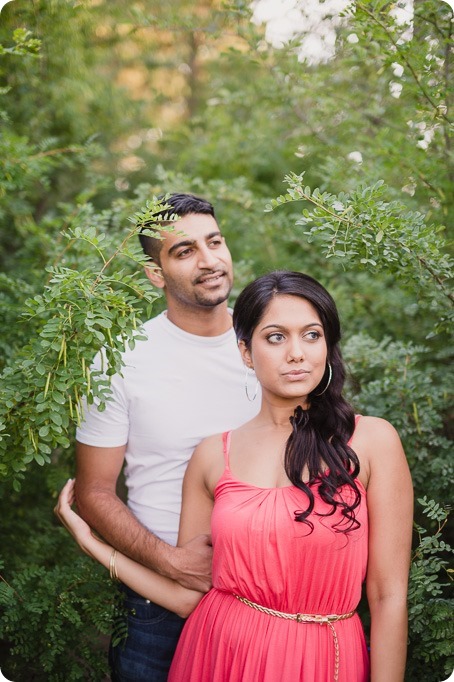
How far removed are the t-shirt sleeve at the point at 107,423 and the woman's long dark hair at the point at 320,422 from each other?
0.63m

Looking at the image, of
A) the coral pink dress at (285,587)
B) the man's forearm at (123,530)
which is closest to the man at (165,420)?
the man's forearm at (123,530)

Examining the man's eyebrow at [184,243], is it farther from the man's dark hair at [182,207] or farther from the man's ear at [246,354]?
the man's ear at [246,354]

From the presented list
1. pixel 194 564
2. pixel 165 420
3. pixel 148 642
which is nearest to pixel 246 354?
pixel 165 420

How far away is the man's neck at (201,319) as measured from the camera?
3045mm

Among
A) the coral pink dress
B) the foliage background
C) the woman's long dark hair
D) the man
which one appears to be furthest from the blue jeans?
the woman's long dark hair

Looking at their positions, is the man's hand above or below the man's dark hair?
below

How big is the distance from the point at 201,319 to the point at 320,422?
0.89 metres

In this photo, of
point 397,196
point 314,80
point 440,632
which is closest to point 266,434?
point 440,632

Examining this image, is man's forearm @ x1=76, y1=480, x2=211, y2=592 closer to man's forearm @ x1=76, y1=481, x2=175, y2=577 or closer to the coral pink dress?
man's forearm @ x1=76, y1=481, x2=175, y2=577

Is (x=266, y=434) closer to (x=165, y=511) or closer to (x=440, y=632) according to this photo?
(x=165, y=511)

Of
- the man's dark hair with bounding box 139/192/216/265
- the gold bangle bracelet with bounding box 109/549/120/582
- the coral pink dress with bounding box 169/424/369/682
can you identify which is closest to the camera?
the coral pink dress with bounding box 169/424/369/682

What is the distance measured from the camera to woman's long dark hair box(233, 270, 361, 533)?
7.27ft

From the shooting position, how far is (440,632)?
7.39 feet

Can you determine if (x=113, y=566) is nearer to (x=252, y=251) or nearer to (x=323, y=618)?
(x=323, y=618)
